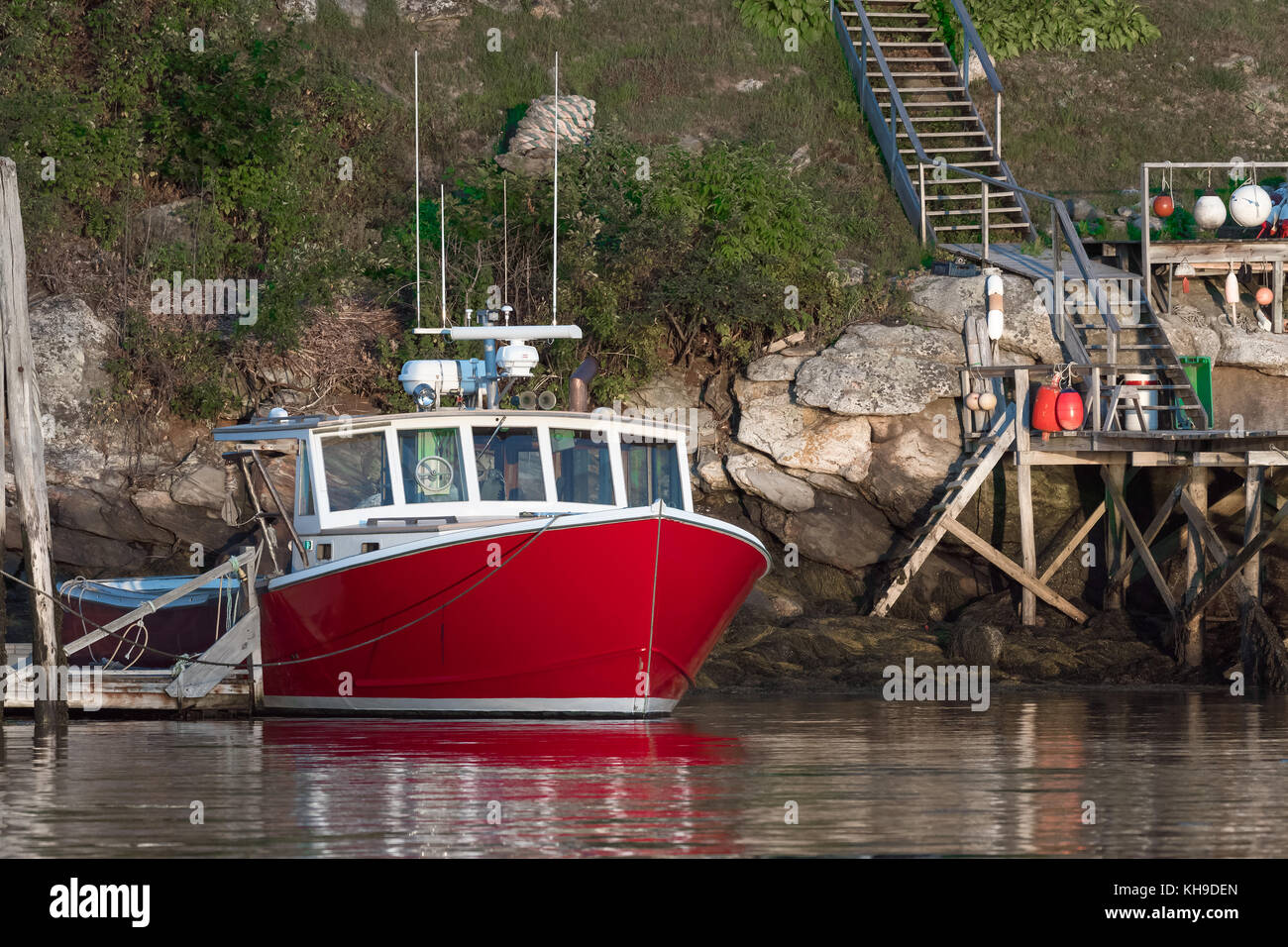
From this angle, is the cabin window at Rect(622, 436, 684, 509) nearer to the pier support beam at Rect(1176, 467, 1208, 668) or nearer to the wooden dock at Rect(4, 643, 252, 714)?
the wooden dock at Rect(4, 643, 252, 714)

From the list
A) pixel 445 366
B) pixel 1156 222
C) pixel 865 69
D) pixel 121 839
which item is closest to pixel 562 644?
pixel 445 366

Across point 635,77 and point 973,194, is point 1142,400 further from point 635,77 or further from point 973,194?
point 635,77

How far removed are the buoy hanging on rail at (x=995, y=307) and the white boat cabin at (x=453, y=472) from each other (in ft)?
23.2

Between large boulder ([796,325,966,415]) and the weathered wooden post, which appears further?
large boulder ([796,325,966,415])

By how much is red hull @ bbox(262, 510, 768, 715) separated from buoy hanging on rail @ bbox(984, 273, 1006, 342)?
7219 mm

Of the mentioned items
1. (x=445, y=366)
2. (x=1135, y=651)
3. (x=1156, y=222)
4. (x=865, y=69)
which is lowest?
(x=1135, y=651)

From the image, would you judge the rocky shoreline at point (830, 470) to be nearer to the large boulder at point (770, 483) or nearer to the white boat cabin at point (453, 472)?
the large boulder at point (770, 483)

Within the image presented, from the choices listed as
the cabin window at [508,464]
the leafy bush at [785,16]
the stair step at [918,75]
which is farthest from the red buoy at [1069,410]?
the leafy bush at [785,16]

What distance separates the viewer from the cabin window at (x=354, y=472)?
15.6m

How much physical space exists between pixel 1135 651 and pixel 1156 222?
7635 millimetres

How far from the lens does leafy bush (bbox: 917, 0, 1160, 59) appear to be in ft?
105

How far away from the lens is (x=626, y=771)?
422 inches

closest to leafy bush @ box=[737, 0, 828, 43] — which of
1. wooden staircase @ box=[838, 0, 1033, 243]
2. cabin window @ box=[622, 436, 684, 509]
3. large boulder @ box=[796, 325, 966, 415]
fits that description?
wooden staircase @ box=[838, 0, 1033, 243]
